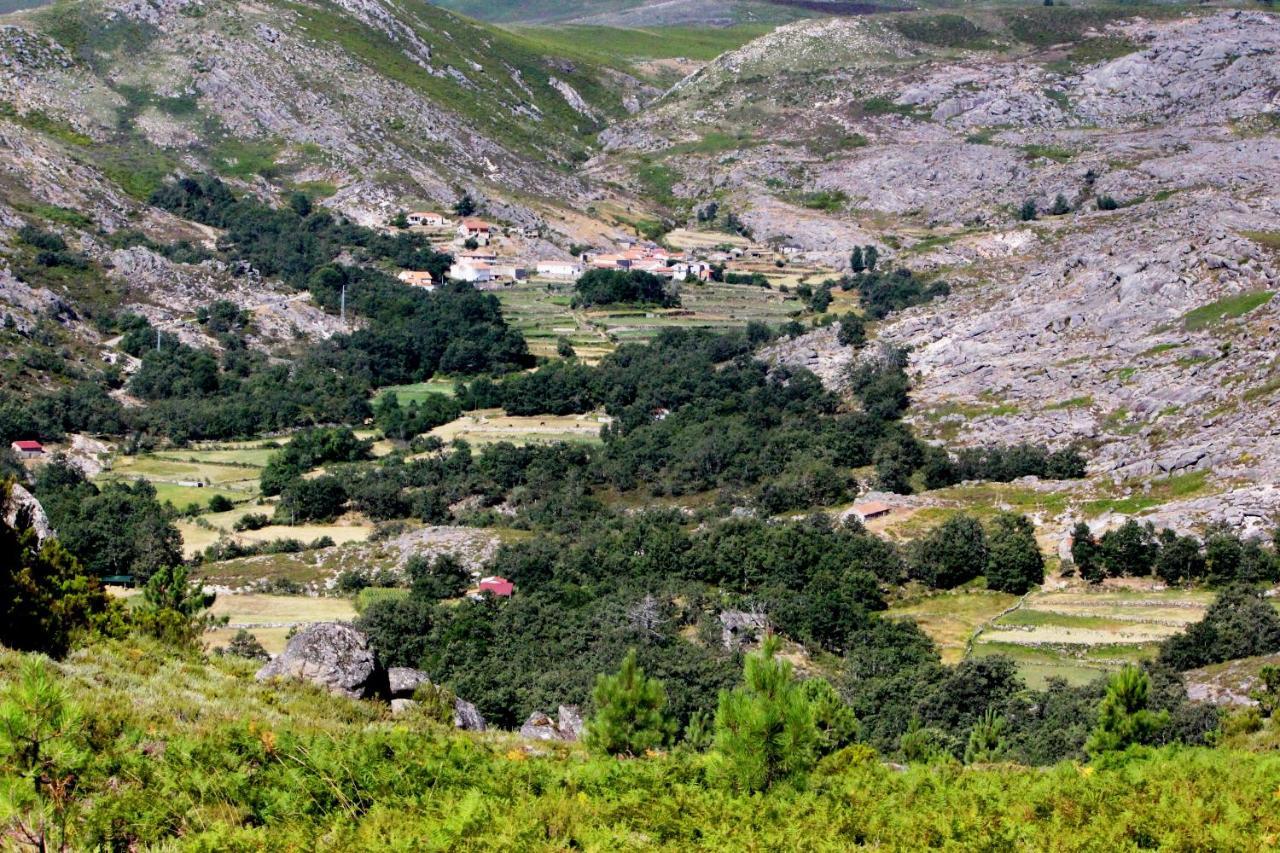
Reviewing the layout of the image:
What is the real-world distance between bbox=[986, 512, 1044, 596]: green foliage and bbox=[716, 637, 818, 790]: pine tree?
3886cm

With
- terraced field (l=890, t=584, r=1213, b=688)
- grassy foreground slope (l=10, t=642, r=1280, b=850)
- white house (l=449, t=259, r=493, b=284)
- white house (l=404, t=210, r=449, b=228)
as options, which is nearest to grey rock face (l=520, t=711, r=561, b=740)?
grassy foreground slope (l=10, t=642, r=1280, b=850)

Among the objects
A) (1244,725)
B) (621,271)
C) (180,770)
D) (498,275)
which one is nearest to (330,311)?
(498,275)

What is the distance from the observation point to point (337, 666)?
2364cm

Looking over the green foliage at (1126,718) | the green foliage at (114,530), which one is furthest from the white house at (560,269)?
the green foliage at (1126,718)

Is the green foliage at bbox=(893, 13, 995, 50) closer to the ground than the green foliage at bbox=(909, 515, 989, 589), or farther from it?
farther from it

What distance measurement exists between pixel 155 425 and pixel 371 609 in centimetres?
4408

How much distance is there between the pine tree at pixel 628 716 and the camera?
2469 cm

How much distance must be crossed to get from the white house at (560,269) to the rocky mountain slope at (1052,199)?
1039 inches

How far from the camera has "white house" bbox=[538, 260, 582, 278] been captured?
431 feet

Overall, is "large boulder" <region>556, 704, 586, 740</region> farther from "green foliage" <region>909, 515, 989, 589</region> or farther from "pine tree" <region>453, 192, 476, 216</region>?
"pine tree" <region>453, 192, 476, 216</region>

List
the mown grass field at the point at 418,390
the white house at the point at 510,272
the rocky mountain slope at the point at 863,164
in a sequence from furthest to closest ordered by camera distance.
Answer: the white house at the point at 510,272 < the mown grass field at the point at 418,390 < the rocky mountain slope at the point at 863,164

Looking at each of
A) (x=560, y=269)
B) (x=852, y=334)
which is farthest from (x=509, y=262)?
(x=852, y=334)

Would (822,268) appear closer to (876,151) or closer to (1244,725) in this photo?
(876,151)

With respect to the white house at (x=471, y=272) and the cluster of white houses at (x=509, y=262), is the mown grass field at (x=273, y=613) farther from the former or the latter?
the white house at (x=471, y=272)
